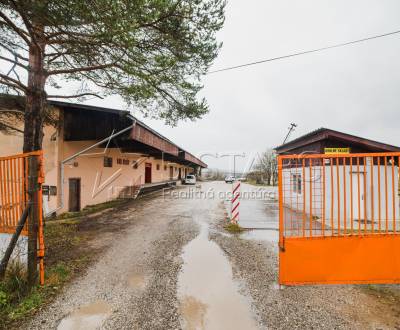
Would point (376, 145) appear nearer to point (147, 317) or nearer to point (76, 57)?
point (147, 317)

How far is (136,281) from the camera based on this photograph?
3496 mm

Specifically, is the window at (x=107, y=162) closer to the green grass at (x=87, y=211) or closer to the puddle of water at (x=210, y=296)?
the green grass at (x=87, y=211)

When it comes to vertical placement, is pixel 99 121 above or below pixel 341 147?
above

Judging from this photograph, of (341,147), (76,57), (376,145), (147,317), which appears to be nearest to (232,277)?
(147,317)

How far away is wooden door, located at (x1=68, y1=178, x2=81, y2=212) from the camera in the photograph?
9.20 meters

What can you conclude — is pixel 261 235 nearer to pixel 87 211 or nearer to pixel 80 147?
pixel 87 211

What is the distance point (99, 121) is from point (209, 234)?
6917mm

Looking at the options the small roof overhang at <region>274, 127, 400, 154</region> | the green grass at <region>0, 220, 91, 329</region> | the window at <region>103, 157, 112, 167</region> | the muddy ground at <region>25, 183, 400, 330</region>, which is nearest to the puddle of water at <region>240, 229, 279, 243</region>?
the muddy ground at <region>25, 183, 400, 330</region>

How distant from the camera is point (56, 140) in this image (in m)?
8.37

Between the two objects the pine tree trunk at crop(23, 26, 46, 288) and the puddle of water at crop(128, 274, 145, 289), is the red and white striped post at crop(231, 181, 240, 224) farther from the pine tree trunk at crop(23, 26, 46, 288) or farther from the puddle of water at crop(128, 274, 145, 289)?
the pine tree trunk at crop(23, 26, 46, 288)

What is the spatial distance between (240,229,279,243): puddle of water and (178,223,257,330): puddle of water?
1.65 meters

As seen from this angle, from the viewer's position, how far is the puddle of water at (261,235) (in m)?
5.73

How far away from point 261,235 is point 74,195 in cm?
884

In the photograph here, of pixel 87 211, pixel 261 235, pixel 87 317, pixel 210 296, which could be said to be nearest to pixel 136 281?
pixel 87 317
